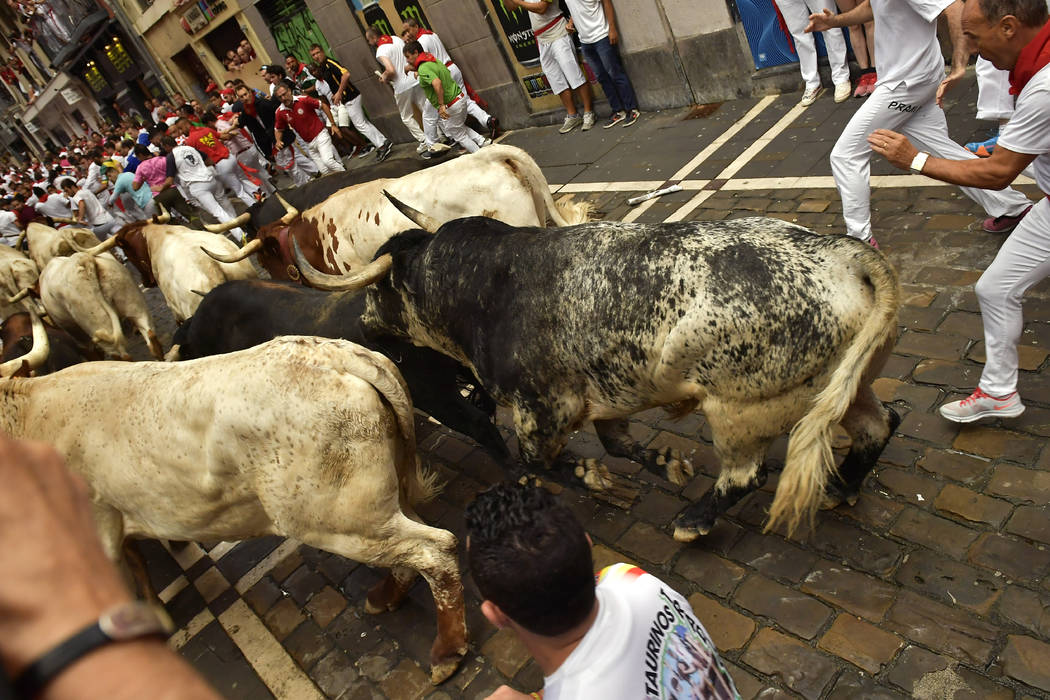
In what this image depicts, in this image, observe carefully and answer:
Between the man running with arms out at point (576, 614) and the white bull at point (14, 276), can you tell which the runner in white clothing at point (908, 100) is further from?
the white bull at point (14, 276)

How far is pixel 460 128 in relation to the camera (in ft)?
40.1

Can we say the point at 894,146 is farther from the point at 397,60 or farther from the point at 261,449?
the point at 397,60

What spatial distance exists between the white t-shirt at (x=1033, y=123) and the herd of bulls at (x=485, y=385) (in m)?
1.07

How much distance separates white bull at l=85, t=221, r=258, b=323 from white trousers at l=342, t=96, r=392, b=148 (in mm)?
8106

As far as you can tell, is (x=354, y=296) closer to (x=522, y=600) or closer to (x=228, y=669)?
(x=228, y=669)

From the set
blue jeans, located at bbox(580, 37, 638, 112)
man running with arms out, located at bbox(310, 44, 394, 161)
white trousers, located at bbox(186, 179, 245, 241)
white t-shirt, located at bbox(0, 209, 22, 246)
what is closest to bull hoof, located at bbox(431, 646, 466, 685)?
blue jeans, located at bbox(580, 37, 638, 112)

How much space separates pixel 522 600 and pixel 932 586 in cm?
251

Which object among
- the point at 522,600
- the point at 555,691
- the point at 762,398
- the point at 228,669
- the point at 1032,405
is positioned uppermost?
the point at 522,600

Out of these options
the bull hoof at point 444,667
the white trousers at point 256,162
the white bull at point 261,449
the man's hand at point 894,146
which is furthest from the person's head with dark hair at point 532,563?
the white trousers at point 256,162

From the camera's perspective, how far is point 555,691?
5.39 feet

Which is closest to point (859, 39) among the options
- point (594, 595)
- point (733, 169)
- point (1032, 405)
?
point (733, 169)

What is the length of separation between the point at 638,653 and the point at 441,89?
443 inches

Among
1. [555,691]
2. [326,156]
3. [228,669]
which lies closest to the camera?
[555,691]

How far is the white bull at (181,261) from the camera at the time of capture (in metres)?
7.30
